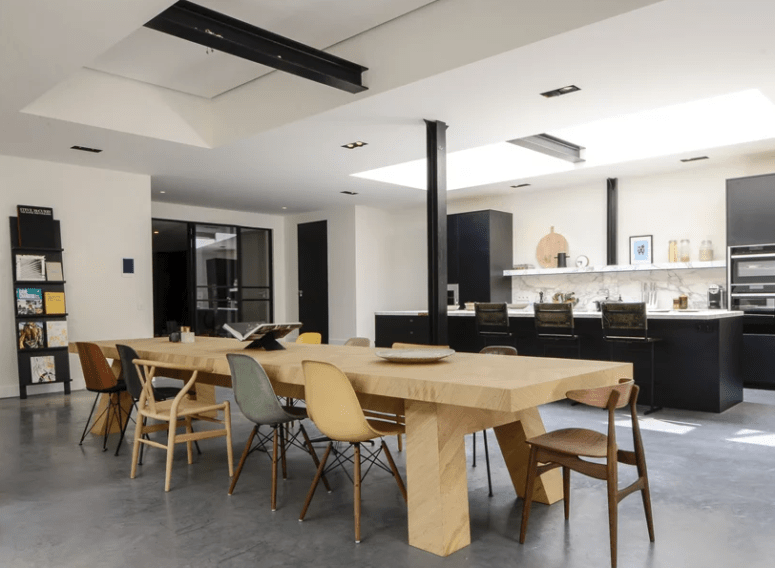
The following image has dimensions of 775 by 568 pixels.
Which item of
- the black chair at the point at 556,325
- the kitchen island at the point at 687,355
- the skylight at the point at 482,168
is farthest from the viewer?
the skylight at the point at 482,168

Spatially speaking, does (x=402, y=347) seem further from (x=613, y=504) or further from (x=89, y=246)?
(x=89, y=246)

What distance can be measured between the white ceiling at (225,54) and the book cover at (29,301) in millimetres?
2782

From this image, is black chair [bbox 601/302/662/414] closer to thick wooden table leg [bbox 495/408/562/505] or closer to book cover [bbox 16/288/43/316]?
thick wooden table leg [bbox 495/408/562/505]

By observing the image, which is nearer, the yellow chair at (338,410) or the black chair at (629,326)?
the yellow chair at (338,410)

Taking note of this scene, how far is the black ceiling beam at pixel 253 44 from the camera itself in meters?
3.97

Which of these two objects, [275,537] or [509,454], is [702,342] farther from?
[275,537]

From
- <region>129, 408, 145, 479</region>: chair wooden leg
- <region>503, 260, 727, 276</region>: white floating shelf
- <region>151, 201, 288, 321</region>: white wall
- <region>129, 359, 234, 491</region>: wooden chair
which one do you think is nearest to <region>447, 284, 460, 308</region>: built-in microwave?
<region>503, 260, 727, 276</region>: white floating shelf

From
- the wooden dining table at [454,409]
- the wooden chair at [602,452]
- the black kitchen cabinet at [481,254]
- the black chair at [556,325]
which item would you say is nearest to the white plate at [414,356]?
the wooden dining table at [454,409]

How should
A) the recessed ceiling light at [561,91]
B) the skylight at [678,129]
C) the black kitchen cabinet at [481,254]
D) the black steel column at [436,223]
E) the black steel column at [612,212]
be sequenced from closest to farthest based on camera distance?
the recessed ceiling light at [561,91]
the black steel column at [436,223]
the skylight at [678,129]
the black steel column at [612,212]
the black kitchen cabinet at [481,254]

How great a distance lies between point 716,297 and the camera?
7656mm

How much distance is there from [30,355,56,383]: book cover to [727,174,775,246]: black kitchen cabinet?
8.10 m

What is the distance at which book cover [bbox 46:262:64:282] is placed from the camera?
277 inches

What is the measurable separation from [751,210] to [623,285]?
197 cm

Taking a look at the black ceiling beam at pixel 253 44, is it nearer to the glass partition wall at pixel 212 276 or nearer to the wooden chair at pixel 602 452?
the wooden chair at pixel 602 452
